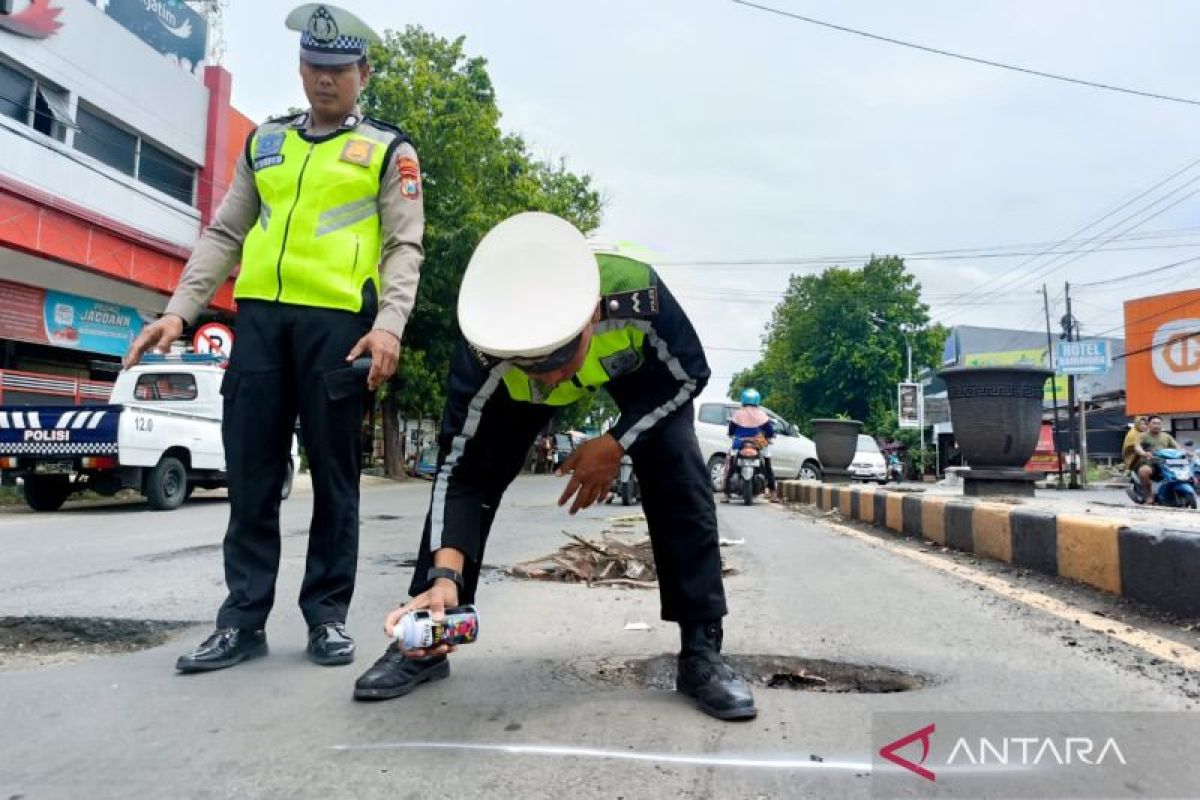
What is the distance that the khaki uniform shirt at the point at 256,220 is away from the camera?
9.12 feet

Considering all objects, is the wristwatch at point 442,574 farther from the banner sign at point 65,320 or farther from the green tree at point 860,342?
the green tree at point 860,342

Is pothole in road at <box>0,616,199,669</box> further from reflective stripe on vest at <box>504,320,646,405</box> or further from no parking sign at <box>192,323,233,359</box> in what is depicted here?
no parking sign at <box>192,323,233,359</box>

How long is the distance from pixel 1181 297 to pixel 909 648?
114 ft

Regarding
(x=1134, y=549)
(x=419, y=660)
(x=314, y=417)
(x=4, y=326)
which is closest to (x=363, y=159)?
(x=314, y=417)

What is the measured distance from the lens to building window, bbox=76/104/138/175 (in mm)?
15359

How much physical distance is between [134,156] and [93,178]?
199 cm

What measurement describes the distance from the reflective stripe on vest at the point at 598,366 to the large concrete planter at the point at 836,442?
518 inches

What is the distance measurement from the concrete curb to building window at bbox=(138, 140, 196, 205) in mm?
16122

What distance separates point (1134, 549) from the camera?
3.67m

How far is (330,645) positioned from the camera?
2555 millimetres

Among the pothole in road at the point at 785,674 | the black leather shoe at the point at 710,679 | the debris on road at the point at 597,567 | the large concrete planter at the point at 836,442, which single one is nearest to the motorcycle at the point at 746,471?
the large concrete planter at the point at 836,442

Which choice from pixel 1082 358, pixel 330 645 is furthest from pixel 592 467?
pixel 1082 358

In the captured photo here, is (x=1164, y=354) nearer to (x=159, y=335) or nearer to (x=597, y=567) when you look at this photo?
(x=597, y=567)

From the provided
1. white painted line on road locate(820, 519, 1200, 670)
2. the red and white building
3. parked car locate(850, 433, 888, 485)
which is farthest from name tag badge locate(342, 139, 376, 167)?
parked car locate(850, 433, 888, 485)
